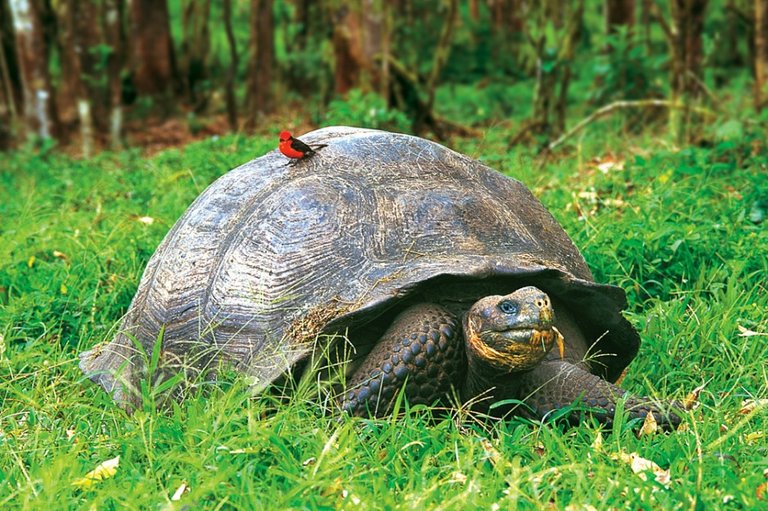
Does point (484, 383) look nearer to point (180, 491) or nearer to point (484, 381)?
point (484, 381)

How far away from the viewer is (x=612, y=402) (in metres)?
3.06

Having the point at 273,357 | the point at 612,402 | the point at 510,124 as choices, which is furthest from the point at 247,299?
the point at 510,124

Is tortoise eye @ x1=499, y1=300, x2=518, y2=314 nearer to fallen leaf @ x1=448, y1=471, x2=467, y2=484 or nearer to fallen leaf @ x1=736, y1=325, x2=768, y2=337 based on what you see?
fallen leaf @ x1=448, y1=471, x2=467, y2=484

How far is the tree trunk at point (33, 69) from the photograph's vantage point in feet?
31.6

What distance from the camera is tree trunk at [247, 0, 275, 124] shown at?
11.6m

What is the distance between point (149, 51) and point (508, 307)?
1323cm

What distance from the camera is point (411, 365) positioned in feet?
9.96

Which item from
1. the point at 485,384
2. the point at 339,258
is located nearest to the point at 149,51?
the point at 339,258

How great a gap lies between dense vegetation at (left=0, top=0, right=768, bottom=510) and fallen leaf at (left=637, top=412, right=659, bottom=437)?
0.03 metres

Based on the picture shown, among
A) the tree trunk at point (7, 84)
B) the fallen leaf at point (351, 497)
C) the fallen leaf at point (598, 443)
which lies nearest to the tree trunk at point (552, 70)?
the fallen leaf at point (598, 443)

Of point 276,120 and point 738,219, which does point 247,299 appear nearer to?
point 738,219

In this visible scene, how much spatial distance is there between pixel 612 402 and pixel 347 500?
3.54 feet

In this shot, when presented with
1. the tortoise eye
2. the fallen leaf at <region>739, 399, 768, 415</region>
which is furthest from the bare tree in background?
the tortoise eye

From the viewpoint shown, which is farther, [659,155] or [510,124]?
[510,124]
